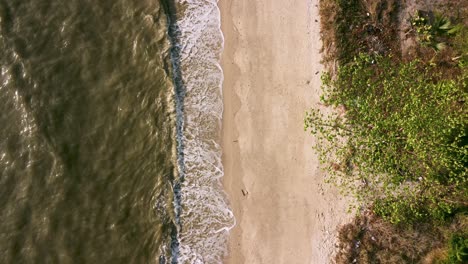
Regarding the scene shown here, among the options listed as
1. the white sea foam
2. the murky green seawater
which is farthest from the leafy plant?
the murky green seawater

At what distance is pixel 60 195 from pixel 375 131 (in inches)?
369

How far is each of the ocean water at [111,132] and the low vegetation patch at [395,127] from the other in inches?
136

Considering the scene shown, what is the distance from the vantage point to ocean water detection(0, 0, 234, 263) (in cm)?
1141

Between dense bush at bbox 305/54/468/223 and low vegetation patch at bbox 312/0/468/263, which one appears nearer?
dense bush at bbox 305/54/468/223

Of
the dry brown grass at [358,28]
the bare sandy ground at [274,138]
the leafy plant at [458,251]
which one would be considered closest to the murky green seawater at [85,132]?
the bare sandy ground at [274,138]

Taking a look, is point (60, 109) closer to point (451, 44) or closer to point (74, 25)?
point (74, 25)

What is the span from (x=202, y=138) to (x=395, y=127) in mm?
5576

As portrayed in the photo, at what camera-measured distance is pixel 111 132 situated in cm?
1166

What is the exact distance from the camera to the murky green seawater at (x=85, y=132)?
11.4 meters

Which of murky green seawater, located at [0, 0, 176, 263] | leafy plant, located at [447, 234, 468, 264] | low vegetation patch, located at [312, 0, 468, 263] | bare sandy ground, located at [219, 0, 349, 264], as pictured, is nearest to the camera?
leafy plant, located at [447, 234, 468, 264]

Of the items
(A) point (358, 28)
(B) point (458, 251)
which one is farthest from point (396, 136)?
(B) point (458, 251)

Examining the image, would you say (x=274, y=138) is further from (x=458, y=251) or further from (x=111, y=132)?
(x=458, y=251)

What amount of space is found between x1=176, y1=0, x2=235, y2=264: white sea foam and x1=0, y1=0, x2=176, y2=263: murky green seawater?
1.87ft

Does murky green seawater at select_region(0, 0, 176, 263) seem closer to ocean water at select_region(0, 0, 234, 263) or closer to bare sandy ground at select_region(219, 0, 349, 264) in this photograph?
ocean water at select_region(0, 0, 234, 263)
